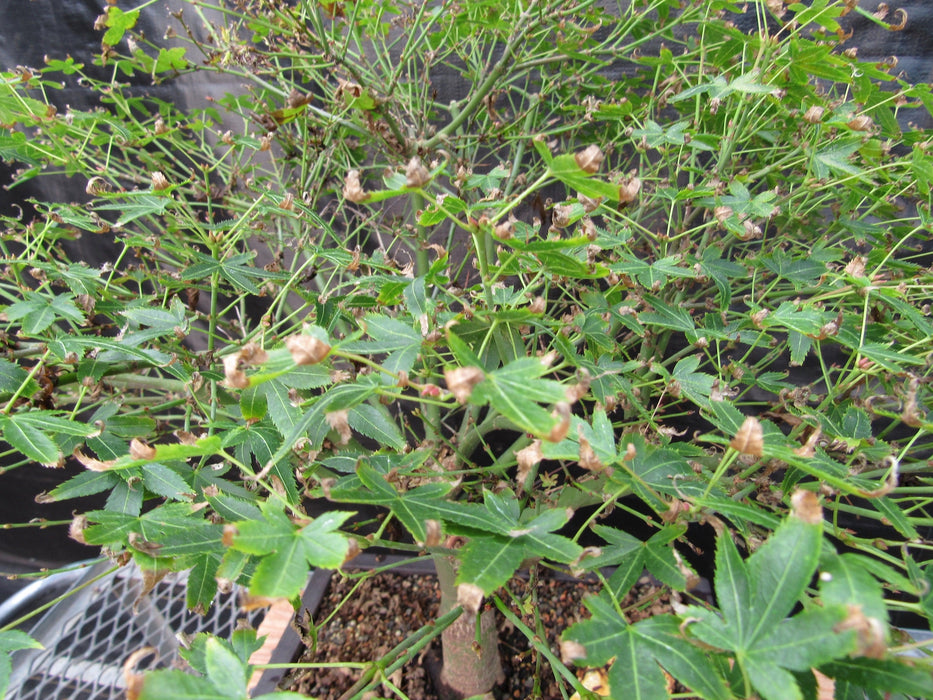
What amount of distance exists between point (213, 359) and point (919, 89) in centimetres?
95

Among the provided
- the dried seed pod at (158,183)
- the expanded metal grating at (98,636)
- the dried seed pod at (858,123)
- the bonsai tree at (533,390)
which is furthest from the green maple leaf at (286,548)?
the expanded metal grating at (98,636)

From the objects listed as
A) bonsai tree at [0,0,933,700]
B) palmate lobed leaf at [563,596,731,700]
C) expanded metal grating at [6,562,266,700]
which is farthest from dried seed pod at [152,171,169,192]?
expanded metal grating at [6,562,266,700]

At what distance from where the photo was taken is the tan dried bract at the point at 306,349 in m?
0.30

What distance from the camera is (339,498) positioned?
0.37 meters

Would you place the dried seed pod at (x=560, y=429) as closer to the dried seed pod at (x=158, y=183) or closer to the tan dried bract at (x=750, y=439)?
the tan dried bract at (x=750, y=439)

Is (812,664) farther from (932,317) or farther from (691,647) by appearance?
(932,317)

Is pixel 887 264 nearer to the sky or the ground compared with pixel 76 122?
nearer to the ground

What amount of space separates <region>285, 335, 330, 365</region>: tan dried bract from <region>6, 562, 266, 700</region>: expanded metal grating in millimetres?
875

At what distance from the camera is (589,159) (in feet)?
1.03

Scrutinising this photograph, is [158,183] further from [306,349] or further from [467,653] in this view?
[467,653]

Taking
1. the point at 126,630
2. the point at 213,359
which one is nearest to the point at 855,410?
the point at 213,359

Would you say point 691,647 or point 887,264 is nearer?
point 691,647

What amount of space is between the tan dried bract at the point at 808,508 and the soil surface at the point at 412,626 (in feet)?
2.21

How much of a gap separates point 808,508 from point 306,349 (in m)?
0.31
